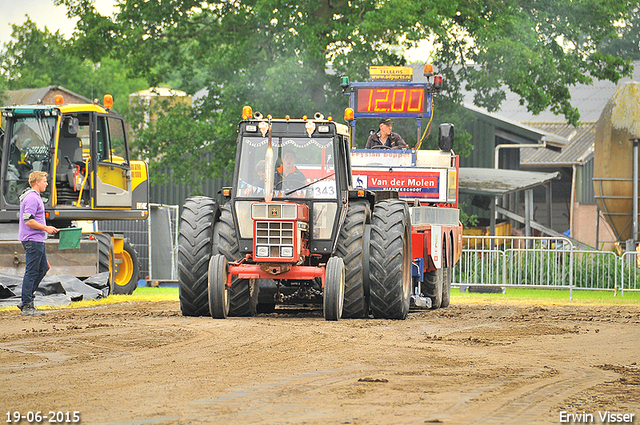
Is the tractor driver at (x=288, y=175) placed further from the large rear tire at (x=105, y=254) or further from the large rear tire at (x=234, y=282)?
the large rear tire at (x=105, y=254)

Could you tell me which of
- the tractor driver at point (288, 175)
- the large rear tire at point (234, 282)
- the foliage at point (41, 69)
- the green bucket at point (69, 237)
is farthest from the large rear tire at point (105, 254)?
the foliage at point (41, 69)

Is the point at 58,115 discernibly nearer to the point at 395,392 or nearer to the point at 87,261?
the point at 87,261

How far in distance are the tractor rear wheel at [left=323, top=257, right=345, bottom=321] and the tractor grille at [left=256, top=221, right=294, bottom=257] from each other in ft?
1.83

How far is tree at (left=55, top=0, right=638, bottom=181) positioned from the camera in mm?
25953

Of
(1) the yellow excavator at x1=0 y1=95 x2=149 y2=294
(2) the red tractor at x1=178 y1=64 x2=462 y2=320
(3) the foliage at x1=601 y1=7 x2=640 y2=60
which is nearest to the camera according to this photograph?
(2) the red tractor at x1=178 y1=64 x2=462 y2=320

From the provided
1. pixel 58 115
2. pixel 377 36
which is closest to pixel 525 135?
pixel 377 36

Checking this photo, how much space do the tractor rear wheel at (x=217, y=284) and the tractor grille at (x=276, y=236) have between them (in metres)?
0.54

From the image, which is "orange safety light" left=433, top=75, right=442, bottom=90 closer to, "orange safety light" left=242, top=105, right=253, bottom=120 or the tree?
"orange safety light" left=242, top=105, right=253, bottom=120

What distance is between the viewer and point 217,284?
11.7m

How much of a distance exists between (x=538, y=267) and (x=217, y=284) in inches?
431

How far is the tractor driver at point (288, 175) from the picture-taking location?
478 inches

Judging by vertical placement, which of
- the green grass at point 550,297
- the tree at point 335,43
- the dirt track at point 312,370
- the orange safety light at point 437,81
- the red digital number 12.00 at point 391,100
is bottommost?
the green grass at point 550,297


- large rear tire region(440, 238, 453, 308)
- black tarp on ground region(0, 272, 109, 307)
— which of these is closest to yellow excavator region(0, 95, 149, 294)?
black tarp on ground region(0, 272, 109, 307)

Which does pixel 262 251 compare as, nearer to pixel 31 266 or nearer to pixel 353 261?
pixel 353 261
